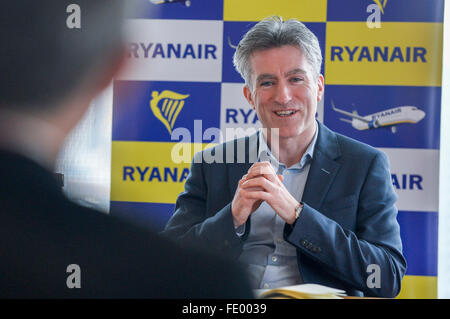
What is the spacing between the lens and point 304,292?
5.40ft

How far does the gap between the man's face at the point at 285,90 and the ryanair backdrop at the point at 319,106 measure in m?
0.06

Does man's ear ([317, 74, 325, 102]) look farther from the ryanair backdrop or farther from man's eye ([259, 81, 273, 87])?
man's eye ([259, 81, 273, 87])

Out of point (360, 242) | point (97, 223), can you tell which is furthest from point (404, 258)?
point (97, 223)

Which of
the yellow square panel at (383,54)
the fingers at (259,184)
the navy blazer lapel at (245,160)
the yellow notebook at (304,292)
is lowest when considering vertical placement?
the yellow notebook at (304,292)

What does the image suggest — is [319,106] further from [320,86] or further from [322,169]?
[322,169]

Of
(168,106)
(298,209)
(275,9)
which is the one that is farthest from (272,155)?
(275,9)

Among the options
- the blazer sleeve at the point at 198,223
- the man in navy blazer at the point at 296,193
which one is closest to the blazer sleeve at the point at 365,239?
the man in navy blazer at the point at 296,193

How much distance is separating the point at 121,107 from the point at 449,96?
1334 mm

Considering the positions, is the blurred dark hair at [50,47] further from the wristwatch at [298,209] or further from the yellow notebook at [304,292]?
the yellow notebook at [304,292]

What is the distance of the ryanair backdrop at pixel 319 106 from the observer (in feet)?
5.41

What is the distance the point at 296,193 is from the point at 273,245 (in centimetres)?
22

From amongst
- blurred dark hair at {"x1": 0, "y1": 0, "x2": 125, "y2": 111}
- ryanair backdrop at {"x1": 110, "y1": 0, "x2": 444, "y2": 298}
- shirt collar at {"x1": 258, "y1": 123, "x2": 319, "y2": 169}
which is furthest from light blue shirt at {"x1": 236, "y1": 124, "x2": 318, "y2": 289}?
blurred dark hair at {"x1": 0, "y1": 0, "x2": 125, "y2": 111}

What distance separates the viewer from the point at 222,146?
171cm

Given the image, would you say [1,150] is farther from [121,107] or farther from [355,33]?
[355,33]
